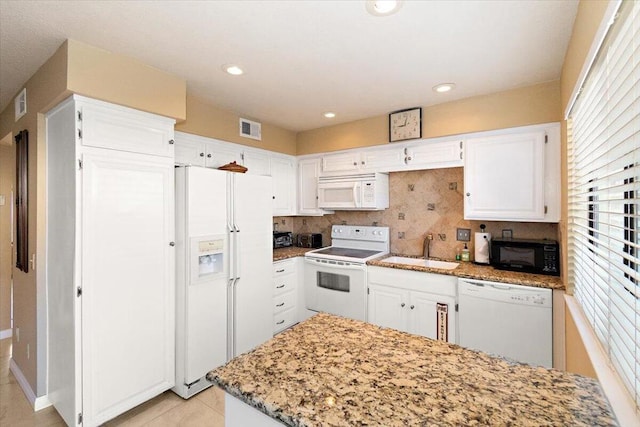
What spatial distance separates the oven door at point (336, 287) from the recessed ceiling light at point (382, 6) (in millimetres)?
2206

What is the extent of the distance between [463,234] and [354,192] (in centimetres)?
123

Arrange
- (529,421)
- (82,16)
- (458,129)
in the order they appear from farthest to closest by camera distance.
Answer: (458,129) < (82,16) < (529,421)

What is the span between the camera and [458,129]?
285 cm

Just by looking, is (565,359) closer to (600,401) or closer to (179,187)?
(600,401)

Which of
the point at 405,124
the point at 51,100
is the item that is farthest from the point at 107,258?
the point at 405,124

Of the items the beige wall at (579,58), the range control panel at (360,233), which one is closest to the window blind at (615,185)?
the beige wall at (579,58)

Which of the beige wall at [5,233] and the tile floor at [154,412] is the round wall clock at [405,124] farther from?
the beige wall at [5,233]

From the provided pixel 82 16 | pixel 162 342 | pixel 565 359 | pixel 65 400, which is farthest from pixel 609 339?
pixel 65 400

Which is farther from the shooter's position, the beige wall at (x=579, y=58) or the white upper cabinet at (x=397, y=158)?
the white upper cabinet at (x=397, y=158)

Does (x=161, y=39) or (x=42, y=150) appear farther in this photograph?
(x=42, y=150)

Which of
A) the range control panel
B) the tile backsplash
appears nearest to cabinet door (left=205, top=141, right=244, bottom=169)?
the range control panel

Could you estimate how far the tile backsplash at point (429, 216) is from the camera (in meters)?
3.06

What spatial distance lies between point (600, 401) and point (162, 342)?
2.48 m

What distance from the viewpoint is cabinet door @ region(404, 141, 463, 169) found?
2.89 meters
